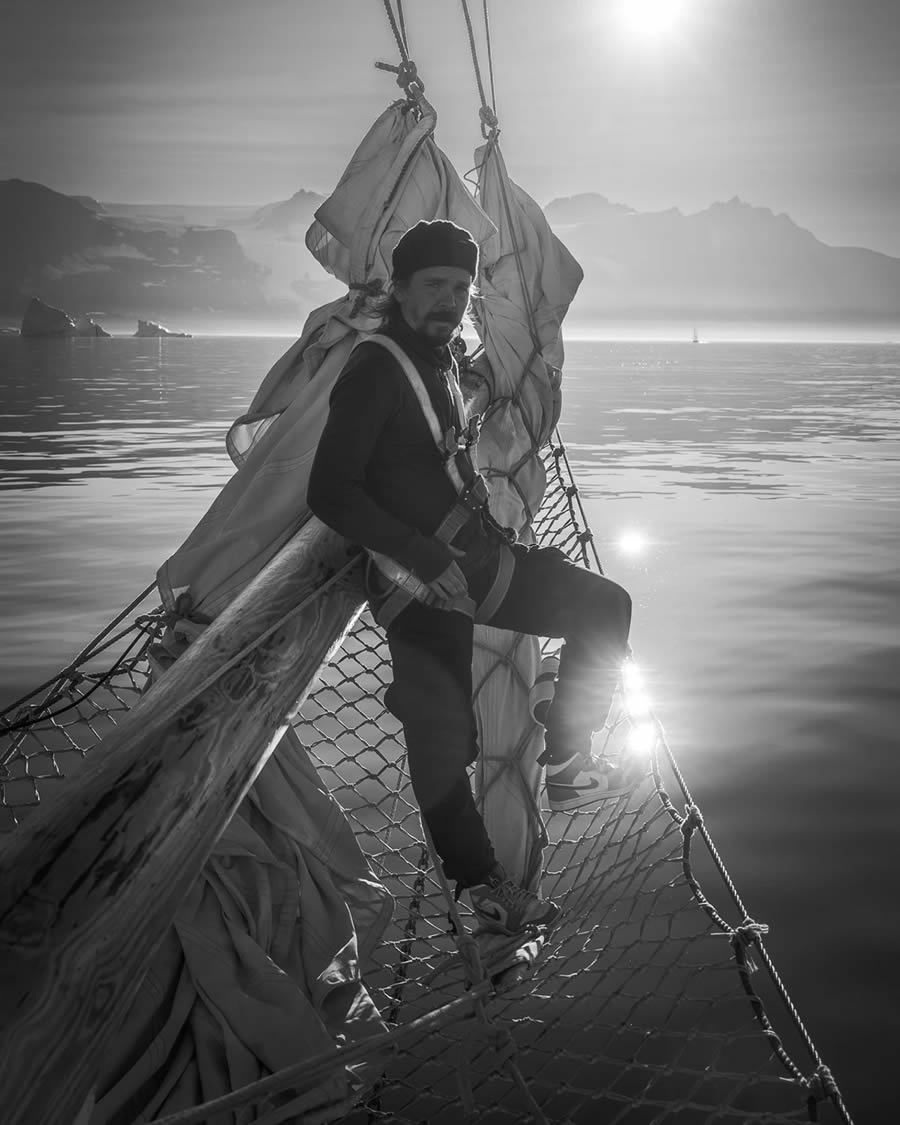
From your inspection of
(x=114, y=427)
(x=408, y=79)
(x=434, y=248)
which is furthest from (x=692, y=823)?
(x=114, y=427)

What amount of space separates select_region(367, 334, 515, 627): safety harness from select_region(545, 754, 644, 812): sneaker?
550mm

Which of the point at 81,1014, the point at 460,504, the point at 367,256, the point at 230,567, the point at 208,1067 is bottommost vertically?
the point at 208,1067

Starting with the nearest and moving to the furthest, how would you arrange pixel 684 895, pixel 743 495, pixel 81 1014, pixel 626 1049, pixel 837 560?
pixel 81 1014 < pixel 626 1049 < pixel 684 895 < pixel 837 560 < pixel 743 495

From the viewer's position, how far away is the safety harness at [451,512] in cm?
265

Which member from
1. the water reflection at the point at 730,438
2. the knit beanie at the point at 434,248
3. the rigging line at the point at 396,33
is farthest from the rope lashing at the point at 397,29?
the water reflection at the point at 730,438

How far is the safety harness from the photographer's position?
8.69 feet

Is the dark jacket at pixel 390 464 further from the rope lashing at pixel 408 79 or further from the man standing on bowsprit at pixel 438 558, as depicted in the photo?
the rope lashing at pixel 408 79

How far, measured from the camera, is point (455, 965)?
2.93m

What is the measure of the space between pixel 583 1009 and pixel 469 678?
1.03 meters

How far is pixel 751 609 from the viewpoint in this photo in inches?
314

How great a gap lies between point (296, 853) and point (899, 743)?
3080mm

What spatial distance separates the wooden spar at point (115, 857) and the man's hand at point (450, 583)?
1.29 feet

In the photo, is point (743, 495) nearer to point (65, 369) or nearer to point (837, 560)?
point (837, 560)

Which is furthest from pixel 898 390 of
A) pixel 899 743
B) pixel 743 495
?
pixel 899 743
